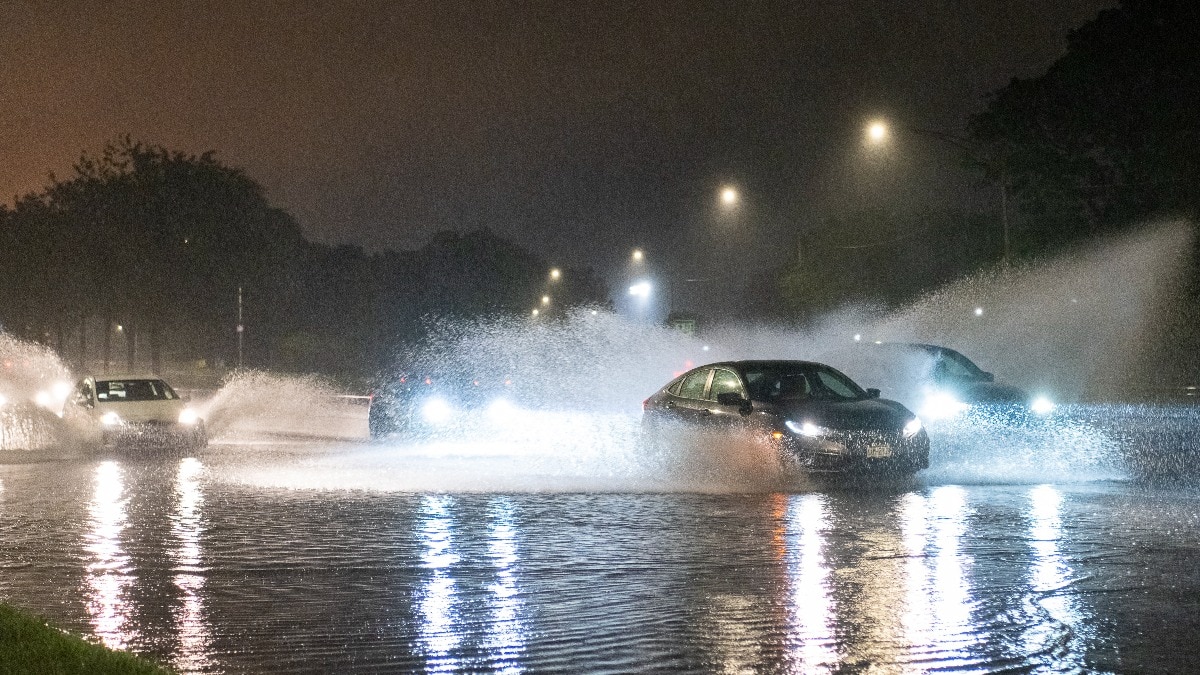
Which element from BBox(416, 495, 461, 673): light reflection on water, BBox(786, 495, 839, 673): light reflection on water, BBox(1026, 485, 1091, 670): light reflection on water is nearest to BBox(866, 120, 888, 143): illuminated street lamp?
BBox(786, 495, 839, 673): light reflection on water

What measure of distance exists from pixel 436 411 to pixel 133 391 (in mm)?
5756

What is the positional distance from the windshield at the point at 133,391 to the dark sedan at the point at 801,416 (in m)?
10.9

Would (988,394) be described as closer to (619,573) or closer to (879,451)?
(879,451)

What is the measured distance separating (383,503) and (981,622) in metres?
7.63

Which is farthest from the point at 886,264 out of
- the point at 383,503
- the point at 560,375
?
the point at 383,503

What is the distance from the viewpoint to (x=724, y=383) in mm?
16984

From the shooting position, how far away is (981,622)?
25.5 feet

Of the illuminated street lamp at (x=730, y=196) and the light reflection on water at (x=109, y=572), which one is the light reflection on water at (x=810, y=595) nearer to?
the light reflection on water at (x=109, y=572)

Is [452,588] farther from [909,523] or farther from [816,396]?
[816,396]

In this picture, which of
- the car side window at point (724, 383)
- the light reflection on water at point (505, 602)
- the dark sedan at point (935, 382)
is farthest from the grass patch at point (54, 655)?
the dark sedan at point (935, 382)

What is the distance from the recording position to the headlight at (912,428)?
1572 centimetres

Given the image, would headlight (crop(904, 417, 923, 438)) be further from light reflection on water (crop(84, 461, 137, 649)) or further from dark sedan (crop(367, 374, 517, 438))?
dark sedan (crop(367, 374, 517, 438))

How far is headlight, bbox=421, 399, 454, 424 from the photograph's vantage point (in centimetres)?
2841

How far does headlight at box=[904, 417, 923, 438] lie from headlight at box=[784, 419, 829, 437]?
37.2 inches
